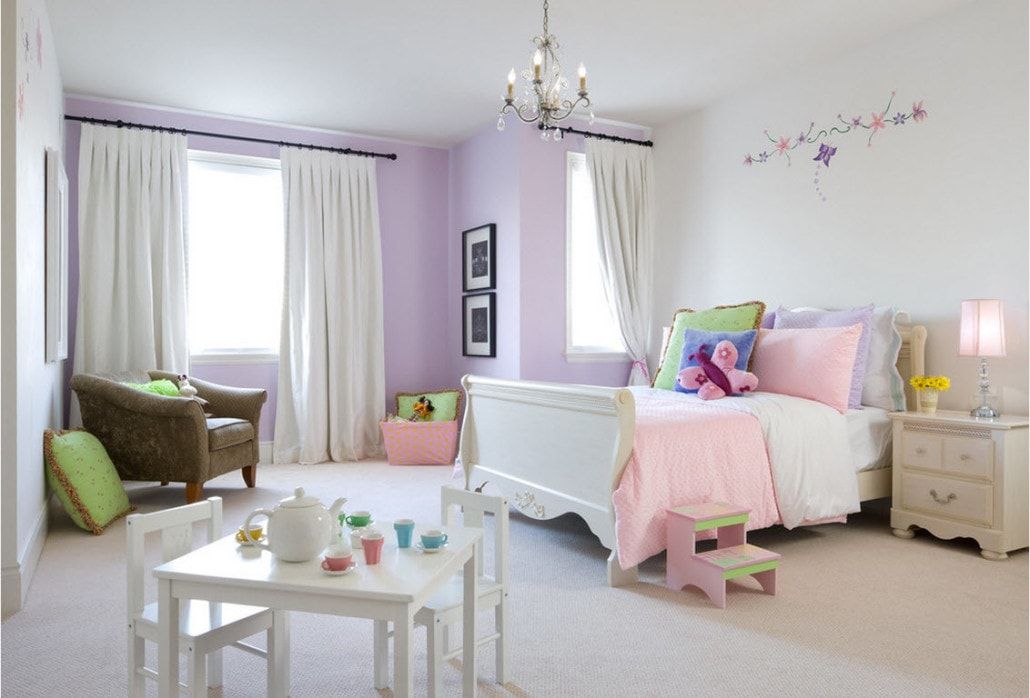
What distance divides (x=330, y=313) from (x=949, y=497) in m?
4.23

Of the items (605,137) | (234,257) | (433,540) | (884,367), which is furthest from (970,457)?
(234,257)

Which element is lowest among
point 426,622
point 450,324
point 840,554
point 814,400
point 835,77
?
point 840,554

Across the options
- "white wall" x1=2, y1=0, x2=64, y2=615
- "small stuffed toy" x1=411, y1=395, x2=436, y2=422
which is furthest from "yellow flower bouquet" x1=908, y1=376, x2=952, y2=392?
"white wall" x1=2, y1=0, x2=64, y2=615

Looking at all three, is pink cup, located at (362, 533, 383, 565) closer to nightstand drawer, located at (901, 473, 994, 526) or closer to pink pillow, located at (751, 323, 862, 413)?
pink pillow, located at (751, 323, 862, 413)

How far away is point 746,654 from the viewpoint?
230cm

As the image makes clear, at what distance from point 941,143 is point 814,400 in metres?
1.54

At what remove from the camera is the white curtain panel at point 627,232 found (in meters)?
5.66

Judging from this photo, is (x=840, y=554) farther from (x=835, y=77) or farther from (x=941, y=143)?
(x=835, y=77)

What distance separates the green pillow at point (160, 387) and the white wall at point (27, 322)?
53cm

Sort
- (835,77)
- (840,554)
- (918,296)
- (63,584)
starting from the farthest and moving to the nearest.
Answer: (835,77) → (918,296) → (840,554) → (63,584)

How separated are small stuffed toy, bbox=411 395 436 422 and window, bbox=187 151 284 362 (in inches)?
46.5

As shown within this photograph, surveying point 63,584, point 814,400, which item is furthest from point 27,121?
point 814,400

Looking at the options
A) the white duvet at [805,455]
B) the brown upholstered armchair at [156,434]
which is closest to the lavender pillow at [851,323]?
the white duvet at [805,455]

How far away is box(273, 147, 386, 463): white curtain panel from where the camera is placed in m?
5.68
